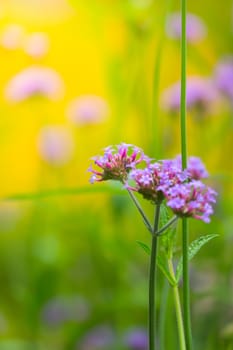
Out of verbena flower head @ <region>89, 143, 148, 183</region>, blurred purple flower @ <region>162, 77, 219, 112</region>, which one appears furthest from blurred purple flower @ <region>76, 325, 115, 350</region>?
verbena flower head @ <region>89, 143, 148, 183</region>

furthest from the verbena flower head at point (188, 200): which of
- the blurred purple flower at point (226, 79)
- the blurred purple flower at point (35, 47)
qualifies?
the blurred purple flower at point (226, 79)

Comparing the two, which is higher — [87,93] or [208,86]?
[87,93]

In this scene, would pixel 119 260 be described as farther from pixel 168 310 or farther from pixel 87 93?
pixel 87 93

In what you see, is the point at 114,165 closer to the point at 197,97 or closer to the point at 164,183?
the point at 164,183

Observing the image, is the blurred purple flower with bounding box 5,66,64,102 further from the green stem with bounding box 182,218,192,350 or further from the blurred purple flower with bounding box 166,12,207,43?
the green stem with bounding box 182,218,192,350

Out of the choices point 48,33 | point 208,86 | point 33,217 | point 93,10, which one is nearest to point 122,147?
point 93,10

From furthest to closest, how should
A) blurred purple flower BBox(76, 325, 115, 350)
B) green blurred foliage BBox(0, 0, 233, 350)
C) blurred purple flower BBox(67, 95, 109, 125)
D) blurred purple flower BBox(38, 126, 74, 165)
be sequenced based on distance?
blurred purple flower BBox(38, 126, 74, 165) < blurred purple flower BBox(67, 95, 109, 125) < blurred purple flower BBox(76, 325, 115, 350) < green blurred foliage BBox(0, 0, 233, 350)
